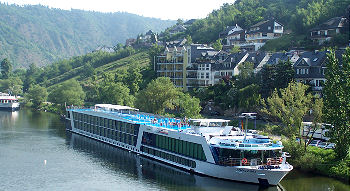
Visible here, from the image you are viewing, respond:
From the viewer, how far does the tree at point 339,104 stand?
50.0 metres

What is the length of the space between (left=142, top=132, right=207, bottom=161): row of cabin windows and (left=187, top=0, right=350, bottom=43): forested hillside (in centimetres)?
7131

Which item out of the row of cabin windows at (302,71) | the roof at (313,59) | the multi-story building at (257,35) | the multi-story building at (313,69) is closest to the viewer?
the multi-story building at (313,69)

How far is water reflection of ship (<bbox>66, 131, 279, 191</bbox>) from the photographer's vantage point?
47188 mm

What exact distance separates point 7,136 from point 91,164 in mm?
28693

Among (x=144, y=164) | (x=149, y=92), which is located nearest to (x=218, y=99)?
(x=149, y=92)

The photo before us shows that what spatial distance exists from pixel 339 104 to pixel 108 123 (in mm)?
37851

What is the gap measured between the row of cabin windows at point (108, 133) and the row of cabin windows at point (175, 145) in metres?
4.03

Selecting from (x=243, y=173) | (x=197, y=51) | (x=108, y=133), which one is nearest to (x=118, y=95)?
(x=197, y=51)

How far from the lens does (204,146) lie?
166 feet

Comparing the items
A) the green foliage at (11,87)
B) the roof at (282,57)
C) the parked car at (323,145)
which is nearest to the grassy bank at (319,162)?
the parked car at (323,145)

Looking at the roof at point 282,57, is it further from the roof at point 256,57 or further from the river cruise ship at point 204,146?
the river cruise ship at point 204,146

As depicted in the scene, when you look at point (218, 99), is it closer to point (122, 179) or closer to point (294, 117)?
point (294, 117)

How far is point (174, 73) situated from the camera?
11044 cm

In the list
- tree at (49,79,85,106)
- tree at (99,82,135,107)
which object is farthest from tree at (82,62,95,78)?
tree at (99,82,135,107)
